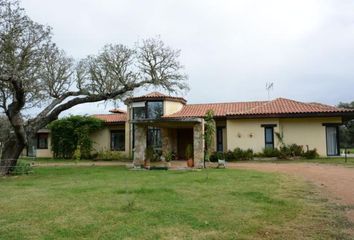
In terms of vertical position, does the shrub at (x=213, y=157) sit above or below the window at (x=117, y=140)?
below

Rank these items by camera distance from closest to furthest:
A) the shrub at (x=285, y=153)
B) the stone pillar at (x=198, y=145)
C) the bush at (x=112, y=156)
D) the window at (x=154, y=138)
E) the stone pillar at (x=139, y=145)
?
the stone pillar at (x=198, y=145) < the stone pillar at (x=139, y=145) < the shrub at (x=285, y=153) < the window at (x=154, y=138) < the bush at (x=112, y=156)

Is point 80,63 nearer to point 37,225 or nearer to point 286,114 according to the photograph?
point 286,114

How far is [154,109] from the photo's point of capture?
2980cm

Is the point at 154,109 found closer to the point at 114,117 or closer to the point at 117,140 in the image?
the point at 117,140

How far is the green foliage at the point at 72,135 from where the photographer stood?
3234 cm

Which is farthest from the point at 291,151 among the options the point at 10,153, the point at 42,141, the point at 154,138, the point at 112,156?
the point at 42,141

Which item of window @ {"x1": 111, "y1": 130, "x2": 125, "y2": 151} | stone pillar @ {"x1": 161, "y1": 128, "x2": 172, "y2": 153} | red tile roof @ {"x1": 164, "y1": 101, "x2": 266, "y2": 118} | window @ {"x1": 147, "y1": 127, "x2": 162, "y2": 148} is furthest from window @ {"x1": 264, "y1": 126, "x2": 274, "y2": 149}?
window @ {"x1": 111, "y1": 130, "x2": 125, "y2": 151}

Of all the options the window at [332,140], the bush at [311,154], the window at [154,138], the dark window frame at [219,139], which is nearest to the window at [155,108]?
the window at [154,138]

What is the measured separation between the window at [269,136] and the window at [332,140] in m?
3.77

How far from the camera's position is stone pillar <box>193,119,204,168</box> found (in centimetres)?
2031

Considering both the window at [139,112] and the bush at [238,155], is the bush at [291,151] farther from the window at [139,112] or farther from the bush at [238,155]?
the window at [139,112]

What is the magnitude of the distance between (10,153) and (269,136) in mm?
16995

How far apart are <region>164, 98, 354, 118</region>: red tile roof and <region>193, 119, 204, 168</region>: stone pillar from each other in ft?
23.3

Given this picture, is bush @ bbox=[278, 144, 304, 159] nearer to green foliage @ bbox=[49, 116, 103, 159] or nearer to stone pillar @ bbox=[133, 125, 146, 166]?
stone pillar @ bbox=[133, 125, 146, 166]
